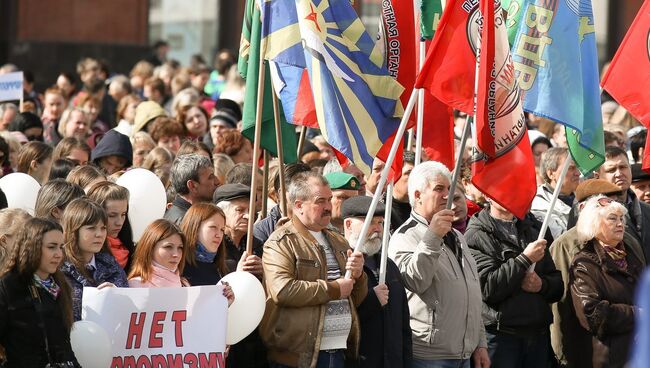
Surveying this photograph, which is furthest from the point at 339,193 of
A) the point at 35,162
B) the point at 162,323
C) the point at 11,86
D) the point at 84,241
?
the point at 11,86

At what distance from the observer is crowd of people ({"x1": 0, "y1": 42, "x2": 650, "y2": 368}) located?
7707 millimetres

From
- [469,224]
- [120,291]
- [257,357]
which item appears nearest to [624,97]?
[469,224]

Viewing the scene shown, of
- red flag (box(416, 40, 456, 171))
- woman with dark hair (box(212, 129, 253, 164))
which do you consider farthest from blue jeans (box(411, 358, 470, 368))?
woman with dark hair (box(212, 129, 253, 164))

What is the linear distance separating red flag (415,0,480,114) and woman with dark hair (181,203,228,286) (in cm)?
148

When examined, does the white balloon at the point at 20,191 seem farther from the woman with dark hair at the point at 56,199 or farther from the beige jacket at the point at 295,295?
the beige jacket at the point at 295,295

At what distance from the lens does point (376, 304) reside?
8.59m

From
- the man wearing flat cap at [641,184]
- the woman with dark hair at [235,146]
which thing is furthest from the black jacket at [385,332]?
the woman with dark hair at [235,146]

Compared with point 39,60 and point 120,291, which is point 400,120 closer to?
point 120,291

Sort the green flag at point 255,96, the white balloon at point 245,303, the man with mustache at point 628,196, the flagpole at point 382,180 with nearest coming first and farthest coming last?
the white balloon at point 245,303 → the flagpole at point 382,180 → the green flag at point 255,96 → the man with mustache at point 628,196

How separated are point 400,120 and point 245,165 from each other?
187cm

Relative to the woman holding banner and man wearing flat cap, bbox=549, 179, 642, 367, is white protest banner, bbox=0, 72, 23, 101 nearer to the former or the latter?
man wearing flat cap, bbox=549, 179, 642, 367

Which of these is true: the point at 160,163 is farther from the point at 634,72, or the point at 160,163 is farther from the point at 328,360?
the point at 634,72

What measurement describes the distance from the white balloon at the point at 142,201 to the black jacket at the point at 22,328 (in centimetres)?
235

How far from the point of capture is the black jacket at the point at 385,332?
8.59 meters
